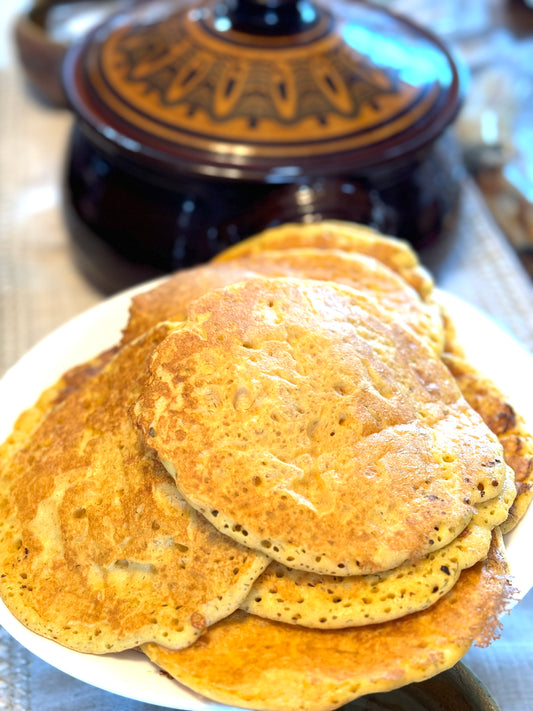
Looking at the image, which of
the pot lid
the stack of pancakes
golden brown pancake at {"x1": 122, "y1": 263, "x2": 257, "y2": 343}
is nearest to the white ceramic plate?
the stack of pancakes

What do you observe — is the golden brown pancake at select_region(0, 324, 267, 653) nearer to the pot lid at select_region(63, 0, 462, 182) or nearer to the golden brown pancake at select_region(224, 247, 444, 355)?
the golden brown pancake at select_region(224, 247, 444, 355)

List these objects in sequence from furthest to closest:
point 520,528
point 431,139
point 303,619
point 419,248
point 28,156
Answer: point 28,156 < point 419,248 < point 431,139 < point 520,528 < point 303,619

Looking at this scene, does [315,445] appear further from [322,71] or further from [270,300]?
[322,71]

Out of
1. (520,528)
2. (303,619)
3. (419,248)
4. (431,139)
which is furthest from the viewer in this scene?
(419,248)

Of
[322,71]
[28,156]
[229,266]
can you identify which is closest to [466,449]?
[229,266]

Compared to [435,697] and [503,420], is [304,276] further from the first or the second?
[435,697]

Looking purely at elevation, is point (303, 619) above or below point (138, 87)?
below

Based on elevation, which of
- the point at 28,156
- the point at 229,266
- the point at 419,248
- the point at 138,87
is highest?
the point at 138,87

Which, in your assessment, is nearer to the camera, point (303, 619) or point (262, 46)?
point (303, 619)
